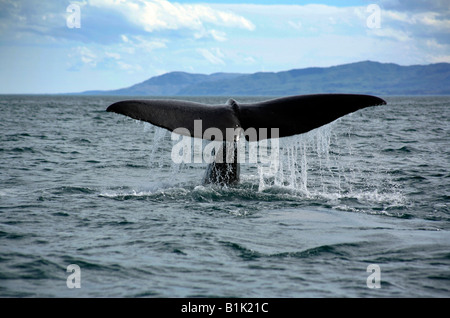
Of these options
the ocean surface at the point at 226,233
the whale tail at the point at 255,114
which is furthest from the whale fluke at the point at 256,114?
the ocean surface at the point at 226,233

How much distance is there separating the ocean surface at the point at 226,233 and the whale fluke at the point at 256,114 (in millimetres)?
183

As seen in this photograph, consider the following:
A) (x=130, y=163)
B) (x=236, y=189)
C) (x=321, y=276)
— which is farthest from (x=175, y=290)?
(x=130, y=163)

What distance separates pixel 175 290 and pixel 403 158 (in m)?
11.3

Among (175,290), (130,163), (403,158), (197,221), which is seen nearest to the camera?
(175,290)

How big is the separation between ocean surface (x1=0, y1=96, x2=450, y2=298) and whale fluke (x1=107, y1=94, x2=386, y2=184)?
0.18m

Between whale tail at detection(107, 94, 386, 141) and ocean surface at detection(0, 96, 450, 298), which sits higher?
whale tail at detection(107, 94, 386, 141)

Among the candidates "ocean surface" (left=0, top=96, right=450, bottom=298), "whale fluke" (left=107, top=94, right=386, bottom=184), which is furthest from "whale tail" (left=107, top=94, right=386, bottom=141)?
"ocean surface" (left=0, top=96, right=450, bottom=298)

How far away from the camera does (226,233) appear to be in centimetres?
670

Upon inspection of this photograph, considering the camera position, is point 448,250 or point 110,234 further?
point 110,234

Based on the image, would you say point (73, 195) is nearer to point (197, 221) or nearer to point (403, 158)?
point (197, 221)

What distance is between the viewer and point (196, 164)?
1446 centimetres

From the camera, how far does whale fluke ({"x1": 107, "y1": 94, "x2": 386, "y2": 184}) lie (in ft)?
22.0

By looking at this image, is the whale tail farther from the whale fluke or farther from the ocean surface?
the ocean surface
